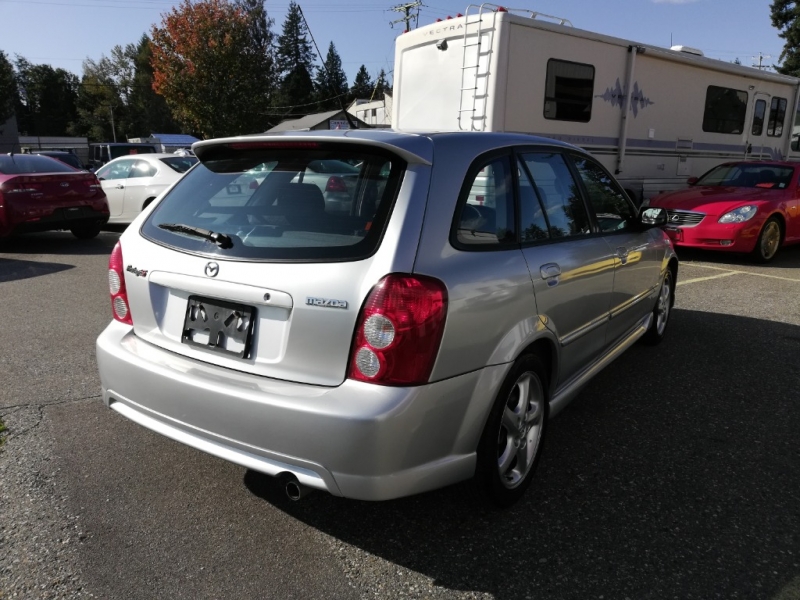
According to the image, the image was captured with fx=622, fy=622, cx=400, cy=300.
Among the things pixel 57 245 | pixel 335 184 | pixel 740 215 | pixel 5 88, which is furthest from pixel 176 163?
pixel 5 88

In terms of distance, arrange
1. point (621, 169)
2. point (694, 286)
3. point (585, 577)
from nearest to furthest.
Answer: point (585, 577)
point (694, 286)
point (621, 169)

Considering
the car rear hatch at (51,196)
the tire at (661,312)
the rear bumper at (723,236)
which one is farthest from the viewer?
the car rear hatch at (51,196)

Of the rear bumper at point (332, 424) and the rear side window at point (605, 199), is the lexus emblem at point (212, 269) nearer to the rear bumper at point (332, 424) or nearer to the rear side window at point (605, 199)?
the rear bumper at point (332, 424)

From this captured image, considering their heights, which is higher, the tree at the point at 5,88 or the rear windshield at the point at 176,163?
the tree at the point at 5,88

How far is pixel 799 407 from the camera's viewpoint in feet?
13.0

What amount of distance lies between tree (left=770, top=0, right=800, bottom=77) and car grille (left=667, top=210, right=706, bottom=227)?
43.1 meters

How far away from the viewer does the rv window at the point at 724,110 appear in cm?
1178

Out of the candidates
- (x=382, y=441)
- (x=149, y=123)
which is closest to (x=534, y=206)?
(x=382, y=441)

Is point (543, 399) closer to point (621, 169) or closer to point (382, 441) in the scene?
point (382, 441)

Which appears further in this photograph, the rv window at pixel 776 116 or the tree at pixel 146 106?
the tree at pixel 146 106

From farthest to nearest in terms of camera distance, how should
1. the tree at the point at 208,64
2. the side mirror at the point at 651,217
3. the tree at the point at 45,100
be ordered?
the tree at the point at 45,100, the tree at the point at 208,64, the side mirror at the point at 651,217

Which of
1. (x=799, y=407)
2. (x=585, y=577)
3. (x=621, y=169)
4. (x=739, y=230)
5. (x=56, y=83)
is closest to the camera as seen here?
(x=585, y=577)

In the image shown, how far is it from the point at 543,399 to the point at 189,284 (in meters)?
1.69

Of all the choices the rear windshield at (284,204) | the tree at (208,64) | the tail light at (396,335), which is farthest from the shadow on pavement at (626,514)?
the tree at (208,64)
